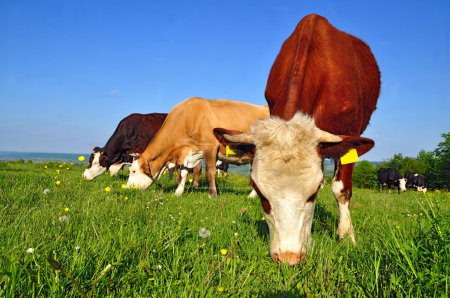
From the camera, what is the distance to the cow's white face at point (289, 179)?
341cm

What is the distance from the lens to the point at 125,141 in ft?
55.4

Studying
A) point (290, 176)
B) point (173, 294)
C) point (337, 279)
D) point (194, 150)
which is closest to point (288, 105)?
point (290, 176)

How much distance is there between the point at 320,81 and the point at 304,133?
171cm

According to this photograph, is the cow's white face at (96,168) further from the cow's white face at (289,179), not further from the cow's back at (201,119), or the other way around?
the cow's white face at (289,179)

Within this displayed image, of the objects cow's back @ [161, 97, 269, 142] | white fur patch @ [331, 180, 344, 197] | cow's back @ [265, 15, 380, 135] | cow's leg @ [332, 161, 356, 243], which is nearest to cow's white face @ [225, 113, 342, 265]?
cow's back @ [265, 15, 380, 135]

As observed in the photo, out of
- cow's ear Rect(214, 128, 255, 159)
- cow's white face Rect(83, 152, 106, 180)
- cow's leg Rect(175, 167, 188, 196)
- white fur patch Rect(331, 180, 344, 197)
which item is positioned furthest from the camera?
cow's white face Rect(83, 152, 106, 180)

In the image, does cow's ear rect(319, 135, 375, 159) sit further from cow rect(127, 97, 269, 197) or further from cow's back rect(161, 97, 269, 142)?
cow's back rect(161, 97, 269, 142)

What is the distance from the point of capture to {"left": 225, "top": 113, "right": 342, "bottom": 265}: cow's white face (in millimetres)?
3412

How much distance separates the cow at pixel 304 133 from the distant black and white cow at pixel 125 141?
11317mm

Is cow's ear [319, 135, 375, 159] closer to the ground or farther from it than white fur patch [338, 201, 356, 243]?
farther from it

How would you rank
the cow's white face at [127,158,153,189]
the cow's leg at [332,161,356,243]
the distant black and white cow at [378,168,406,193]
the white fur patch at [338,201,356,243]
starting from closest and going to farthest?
1. the white fur patch at [338,201,356,243]
2. the cow's leg at [332,161,356,243]
3. the cow's white face at [127,158,153,189]
4. the distant black and white cow at [378,168,406,193]

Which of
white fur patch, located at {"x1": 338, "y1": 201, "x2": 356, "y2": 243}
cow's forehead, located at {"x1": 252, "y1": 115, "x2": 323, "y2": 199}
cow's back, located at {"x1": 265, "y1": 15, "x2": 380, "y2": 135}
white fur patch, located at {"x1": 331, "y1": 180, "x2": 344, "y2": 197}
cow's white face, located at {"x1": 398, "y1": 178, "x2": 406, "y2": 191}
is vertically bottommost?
cow's white face, located at {"x1": 398, "y1": 178, "x2": 406, "y2": 191}

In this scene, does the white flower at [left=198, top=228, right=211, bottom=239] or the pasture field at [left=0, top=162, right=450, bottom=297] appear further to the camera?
the white flower at [left=198, top=228, right=211, bottom=239]

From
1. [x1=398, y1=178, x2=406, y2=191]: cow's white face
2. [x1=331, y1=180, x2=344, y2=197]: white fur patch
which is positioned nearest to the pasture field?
[x1=331, y1=180, x2=344, y2=197]: white fur patch
